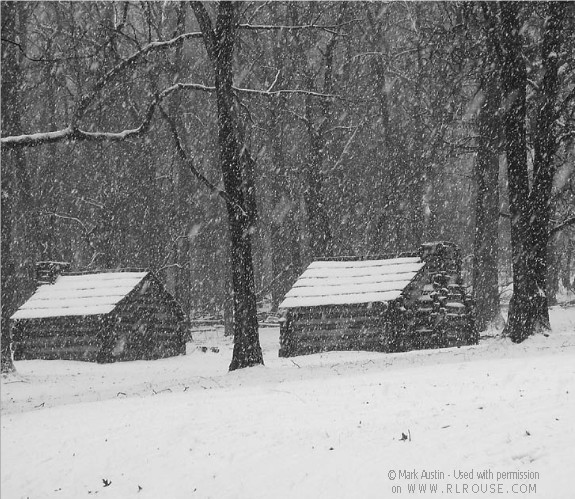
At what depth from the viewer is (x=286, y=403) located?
1174 centimetres

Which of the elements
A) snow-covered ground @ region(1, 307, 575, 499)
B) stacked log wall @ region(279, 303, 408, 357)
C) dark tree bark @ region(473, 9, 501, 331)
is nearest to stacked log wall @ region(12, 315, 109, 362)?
stacked log wall @ region(279, 303, 408, 357)

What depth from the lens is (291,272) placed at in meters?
37.1

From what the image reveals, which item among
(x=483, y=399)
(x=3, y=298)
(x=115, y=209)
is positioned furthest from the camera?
(x=115, y=209)

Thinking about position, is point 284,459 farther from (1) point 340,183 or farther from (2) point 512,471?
(1) point 340,183

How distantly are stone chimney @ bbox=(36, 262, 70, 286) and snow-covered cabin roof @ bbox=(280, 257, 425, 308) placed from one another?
925 centimetres

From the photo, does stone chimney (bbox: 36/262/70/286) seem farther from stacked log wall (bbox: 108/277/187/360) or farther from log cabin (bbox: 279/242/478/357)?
log cabin (bbox: 279/242/478/357)

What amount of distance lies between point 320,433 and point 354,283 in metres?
11.9

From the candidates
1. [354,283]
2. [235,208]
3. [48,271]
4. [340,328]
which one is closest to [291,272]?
[48,271]

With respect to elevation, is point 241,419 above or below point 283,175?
below

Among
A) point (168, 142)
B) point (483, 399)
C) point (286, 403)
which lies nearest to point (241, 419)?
point (286, 403)

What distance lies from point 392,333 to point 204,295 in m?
29.9

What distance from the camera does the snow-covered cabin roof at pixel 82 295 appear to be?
77.0ft

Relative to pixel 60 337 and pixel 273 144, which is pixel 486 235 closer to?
pixel 273 144

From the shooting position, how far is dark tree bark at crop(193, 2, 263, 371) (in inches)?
659
